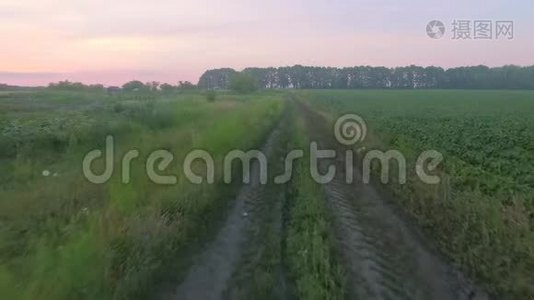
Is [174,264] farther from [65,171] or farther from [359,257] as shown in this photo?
[65,171]

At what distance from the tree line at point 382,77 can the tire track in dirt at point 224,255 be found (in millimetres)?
94510

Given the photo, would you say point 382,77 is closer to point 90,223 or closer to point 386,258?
point 386,258

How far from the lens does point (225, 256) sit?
7.52 m

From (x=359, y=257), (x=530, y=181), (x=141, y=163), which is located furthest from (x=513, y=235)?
(x=141, y=163)

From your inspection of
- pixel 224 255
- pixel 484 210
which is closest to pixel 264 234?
pixel 224 255

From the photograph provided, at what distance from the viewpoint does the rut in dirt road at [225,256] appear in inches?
248

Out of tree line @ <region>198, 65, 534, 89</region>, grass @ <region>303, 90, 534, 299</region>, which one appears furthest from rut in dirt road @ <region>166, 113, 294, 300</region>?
tree line @ <region>198, 65, 534, 89</region>

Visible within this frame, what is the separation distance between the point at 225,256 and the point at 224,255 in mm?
51

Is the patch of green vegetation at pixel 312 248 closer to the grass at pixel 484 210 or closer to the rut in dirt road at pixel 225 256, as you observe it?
the rut in dirt road at pixel 225 256

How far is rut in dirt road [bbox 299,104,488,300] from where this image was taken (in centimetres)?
618

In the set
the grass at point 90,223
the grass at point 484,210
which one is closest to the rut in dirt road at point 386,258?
the grass at point 484,210

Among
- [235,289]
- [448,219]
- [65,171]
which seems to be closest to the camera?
[235,289]

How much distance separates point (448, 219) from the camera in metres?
8.75

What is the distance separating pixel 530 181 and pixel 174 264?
7.36 meters
